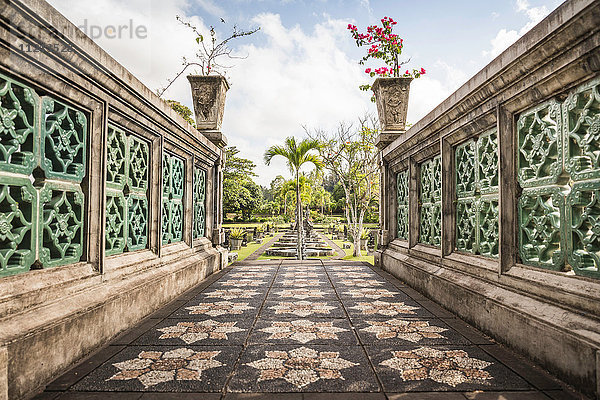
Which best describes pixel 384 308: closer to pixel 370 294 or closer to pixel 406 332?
pixel 370 294

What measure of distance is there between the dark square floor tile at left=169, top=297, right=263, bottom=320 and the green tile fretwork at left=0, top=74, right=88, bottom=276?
1448 millimetres

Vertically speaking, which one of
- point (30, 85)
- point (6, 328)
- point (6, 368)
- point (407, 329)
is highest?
point (30, 85)

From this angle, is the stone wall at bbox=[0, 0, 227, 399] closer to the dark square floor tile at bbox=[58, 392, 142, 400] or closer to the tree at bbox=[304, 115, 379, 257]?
the dark square floor tile at bbox=[58, 392, 142, 400]

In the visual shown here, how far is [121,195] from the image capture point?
4.14 m

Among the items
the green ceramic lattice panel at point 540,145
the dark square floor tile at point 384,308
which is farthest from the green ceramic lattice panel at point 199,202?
the green ceramic lattice panel at point 540,145

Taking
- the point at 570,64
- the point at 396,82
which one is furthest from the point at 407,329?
the point at 396,82

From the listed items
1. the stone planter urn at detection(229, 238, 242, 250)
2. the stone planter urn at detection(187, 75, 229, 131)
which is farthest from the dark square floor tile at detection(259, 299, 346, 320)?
the stone planter urn at detection(229, 238, 242, 250)

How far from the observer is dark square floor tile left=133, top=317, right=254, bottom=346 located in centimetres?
331

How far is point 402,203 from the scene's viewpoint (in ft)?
24.7

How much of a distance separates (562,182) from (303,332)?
2492 millimetres

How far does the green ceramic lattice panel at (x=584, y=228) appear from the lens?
100 inches

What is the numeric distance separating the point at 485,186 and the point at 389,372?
241cm

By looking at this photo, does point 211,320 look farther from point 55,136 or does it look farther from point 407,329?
point 55,136

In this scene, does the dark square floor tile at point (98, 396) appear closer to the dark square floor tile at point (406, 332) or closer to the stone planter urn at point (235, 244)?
the dark square floor tile at point (406, 332)
